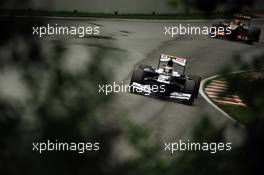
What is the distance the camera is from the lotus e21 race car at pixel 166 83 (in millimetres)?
15312

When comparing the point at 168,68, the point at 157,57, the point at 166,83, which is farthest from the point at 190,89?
the point at 157,57

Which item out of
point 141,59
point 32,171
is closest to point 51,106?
point 32,171

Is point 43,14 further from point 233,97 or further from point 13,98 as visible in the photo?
point 233,97

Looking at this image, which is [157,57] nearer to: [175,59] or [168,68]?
[168,68]

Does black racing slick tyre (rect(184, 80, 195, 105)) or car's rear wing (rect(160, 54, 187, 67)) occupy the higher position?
car's rear wing (rect(160, 54, 187, 67))

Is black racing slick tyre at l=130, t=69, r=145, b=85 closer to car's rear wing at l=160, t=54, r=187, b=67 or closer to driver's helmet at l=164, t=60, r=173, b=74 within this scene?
car's rear wing at l=160, t=54, r=187, b=67

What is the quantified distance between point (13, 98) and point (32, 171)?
34 centimetres

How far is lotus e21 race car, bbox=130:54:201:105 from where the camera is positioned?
50.2 ft

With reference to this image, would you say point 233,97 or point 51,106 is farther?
point 233,97

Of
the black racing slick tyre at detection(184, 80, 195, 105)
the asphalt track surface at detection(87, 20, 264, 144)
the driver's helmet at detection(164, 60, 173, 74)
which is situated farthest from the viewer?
the driver's helmet at detection(164, 60, 173, 74)

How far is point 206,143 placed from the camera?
336 cm

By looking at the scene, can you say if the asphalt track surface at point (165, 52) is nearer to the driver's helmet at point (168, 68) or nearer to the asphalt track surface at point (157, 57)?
the asphalt track surface at point (157, 57)

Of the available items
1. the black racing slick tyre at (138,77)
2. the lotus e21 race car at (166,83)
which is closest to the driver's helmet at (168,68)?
the lotus e21 race car at (166,83)

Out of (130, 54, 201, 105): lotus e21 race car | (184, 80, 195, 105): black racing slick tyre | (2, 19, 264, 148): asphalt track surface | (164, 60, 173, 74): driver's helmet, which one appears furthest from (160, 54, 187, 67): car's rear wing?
(2, 19, 264, 148): asphalt track surface
